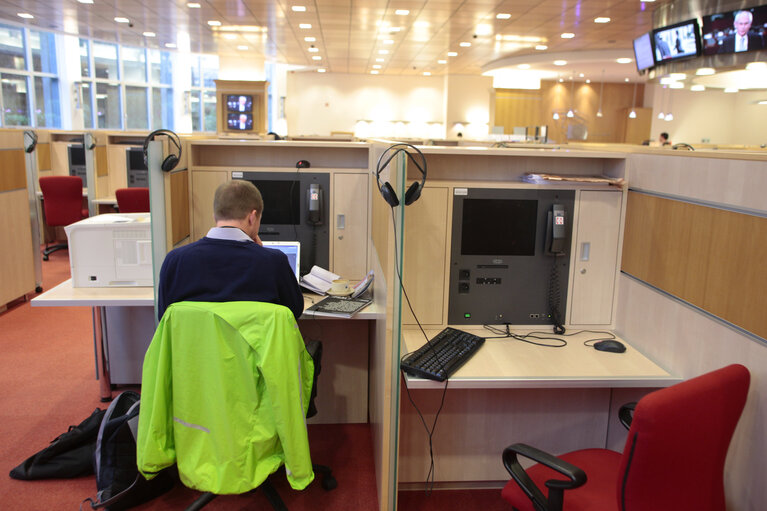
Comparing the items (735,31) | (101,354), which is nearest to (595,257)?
(101,354)

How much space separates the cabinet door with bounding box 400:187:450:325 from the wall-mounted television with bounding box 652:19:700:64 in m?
5.30

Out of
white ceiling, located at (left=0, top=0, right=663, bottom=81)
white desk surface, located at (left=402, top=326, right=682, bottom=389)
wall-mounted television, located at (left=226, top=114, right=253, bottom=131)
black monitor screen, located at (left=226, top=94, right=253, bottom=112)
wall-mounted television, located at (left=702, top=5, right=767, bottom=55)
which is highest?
white ceiling, located at (left=0, top=0, right=663, bottom=81)

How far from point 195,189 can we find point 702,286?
102 inches

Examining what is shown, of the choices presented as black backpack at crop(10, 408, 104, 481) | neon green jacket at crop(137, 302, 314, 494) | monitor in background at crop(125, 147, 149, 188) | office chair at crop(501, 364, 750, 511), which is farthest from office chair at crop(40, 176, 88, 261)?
office chair at crop(501, 364, 750, 511)

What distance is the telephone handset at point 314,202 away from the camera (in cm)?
337

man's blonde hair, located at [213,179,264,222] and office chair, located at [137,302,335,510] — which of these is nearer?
office chair, located at [137,302,335,510]

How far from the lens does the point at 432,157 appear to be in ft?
9.25

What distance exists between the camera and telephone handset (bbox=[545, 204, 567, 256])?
2713mm

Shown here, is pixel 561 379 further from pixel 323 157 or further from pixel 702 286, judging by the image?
pixel 323 157

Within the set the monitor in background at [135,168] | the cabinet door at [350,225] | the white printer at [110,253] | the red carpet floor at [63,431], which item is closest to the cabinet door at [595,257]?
the red carpet floor at [63,431]

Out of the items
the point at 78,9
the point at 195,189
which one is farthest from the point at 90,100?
the point at 195,189

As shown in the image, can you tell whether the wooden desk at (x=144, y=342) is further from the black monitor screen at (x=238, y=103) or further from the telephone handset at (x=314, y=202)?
the black monitor screen at (x=238, y=103)

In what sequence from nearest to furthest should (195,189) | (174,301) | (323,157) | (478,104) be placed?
(174,301) → (195,189) → (323,157) → (478,104)

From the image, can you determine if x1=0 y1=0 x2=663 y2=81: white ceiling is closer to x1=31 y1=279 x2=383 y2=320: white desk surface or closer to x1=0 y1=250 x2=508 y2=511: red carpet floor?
x1=0 y1=250 x2=508 y2=511: red carpet floor
